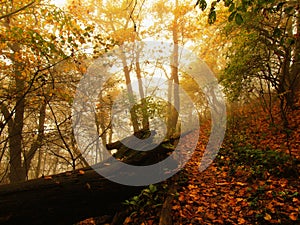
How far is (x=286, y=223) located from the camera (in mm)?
2766

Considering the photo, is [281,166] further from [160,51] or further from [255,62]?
[160,51]

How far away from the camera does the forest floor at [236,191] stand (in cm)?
317

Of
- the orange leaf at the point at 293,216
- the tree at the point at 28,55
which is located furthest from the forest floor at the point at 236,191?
the tree at the point at 28,55

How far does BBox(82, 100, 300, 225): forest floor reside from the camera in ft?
10.4

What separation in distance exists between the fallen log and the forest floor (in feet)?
1.42

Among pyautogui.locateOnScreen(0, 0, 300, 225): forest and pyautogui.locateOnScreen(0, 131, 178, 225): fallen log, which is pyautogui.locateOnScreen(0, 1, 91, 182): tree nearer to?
pyautogui.locateOnScreen(0, 0, 300, 225): forest

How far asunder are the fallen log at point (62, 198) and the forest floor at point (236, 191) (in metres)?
0.43

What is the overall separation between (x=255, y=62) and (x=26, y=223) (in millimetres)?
6850

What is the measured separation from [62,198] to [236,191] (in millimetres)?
3445

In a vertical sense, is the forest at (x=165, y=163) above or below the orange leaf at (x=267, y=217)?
above

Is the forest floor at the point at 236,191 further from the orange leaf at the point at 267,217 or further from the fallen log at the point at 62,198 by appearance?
the fallen log at the point at 62,198

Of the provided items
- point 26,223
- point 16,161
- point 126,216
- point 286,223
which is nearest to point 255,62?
point 286,223

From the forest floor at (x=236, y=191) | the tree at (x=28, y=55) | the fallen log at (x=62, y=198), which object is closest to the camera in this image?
the fallen log at (x=62, y=198)

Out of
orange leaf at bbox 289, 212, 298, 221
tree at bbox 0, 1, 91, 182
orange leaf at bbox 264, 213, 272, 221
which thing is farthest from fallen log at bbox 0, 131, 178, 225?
orange leaf at bbox 289, 212, 298, 221
